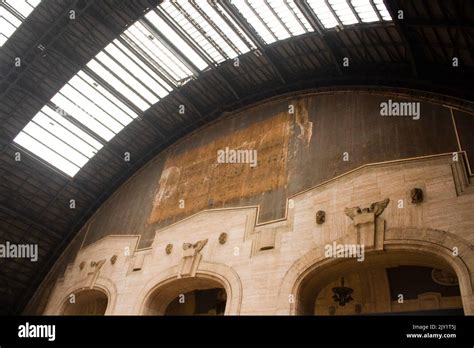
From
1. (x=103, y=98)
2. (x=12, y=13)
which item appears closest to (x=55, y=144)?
(x=103, y=98)

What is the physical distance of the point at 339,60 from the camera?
1636 centimetres

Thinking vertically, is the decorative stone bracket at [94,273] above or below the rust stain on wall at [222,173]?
below

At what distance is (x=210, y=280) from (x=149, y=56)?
1052 centimetres

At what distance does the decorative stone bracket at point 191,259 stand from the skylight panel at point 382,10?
9.84 metres

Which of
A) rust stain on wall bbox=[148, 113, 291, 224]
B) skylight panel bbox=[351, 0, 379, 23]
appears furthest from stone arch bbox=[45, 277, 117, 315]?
skylight panel bbox=[351, 0, 379, 23]

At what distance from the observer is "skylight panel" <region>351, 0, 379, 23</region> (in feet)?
44.5

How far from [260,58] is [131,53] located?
19.2ft

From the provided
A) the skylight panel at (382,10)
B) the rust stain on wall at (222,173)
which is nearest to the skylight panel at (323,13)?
the skylight panel at (382,10)

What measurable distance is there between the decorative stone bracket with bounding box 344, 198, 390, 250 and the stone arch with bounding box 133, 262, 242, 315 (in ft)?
13.5

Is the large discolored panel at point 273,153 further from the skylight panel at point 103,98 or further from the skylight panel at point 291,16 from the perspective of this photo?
the skylight panel at point 103,98

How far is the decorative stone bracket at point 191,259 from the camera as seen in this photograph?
14.7 metres

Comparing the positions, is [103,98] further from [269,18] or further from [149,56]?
[269,18]

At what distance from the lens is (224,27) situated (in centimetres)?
1689

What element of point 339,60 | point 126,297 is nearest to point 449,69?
point 339,60
